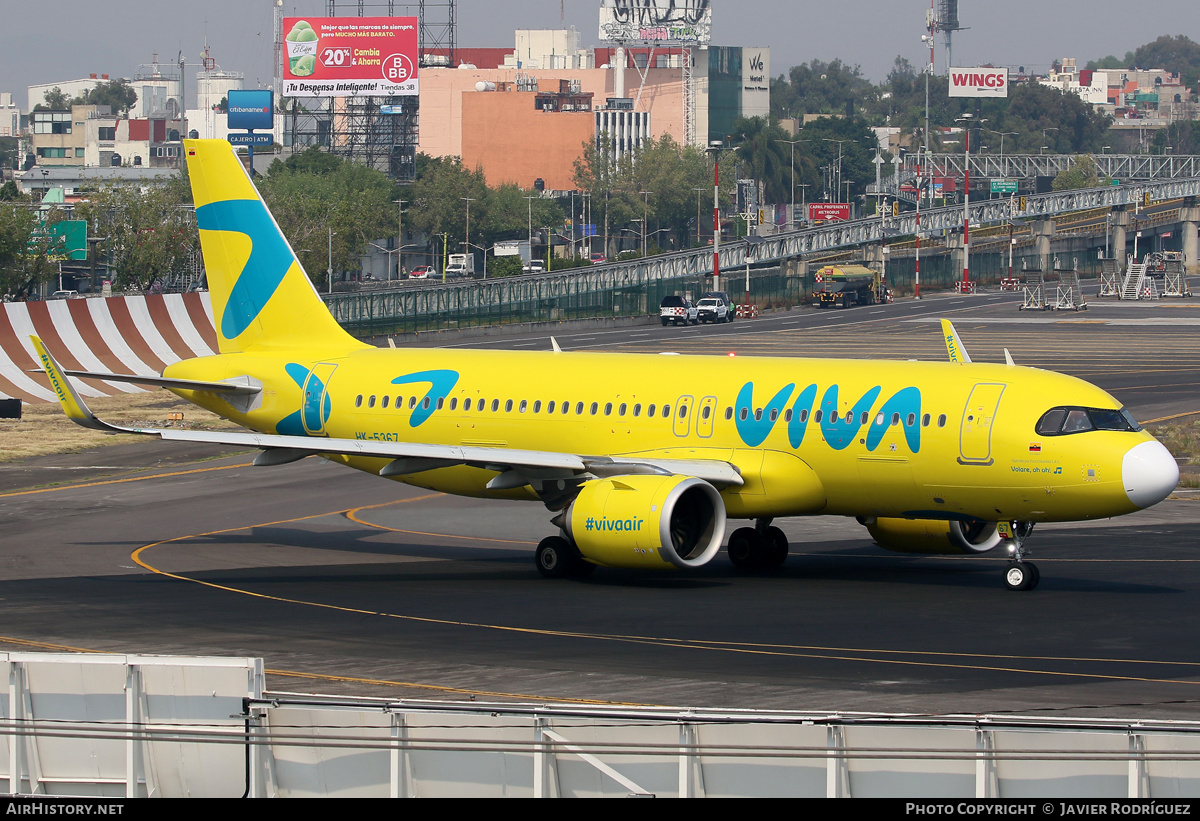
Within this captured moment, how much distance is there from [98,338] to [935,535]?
167 ft

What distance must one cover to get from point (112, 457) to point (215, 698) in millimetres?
43328

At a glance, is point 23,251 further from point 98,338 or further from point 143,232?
point 98,338

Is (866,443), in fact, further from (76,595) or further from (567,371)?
(76,595)

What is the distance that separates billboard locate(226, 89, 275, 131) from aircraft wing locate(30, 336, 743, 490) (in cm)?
13021

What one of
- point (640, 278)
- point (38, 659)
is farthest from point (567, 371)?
point (640, 278)

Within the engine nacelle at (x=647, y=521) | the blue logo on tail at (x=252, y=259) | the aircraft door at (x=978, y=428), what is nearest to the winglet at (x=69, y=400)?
the blue logo on tail at (x=252, y=259)

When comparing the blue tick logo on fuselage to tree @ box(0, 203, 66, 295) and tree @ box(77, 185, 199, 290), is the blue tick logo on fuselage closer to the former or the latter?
tree @ box(0, 203, 66, 295)

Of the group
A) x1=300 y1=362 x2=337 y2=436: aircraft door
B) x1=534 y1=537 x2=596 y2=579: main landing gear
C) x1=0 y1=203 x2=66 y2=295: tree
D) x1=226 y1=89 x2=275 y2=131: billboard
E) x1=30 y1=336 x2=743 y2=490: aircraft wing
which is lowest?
x1=534 y1=537 x2=596 y2=579: main landing gear

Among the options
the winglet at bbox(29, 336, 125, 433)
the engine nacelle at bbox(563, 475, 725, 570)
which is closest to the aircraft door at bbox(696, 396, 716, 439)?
the engine nacelle at bbox(563, 475, 725, 570)

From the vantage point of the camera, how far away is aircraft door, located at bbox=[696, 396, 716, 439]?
3419 centimetres

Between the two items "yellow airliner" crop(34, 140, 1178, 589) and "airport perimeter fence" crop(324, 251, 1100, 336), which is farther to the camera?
"airport perimeter fence" crop(324, 251, 1100, 336)

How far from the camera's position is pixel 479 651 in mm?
26203

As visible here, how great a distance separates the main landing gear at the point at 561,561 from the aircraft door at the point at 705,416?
3914 mm

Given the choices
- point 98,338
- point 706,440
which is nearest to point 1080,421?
point 706,440
